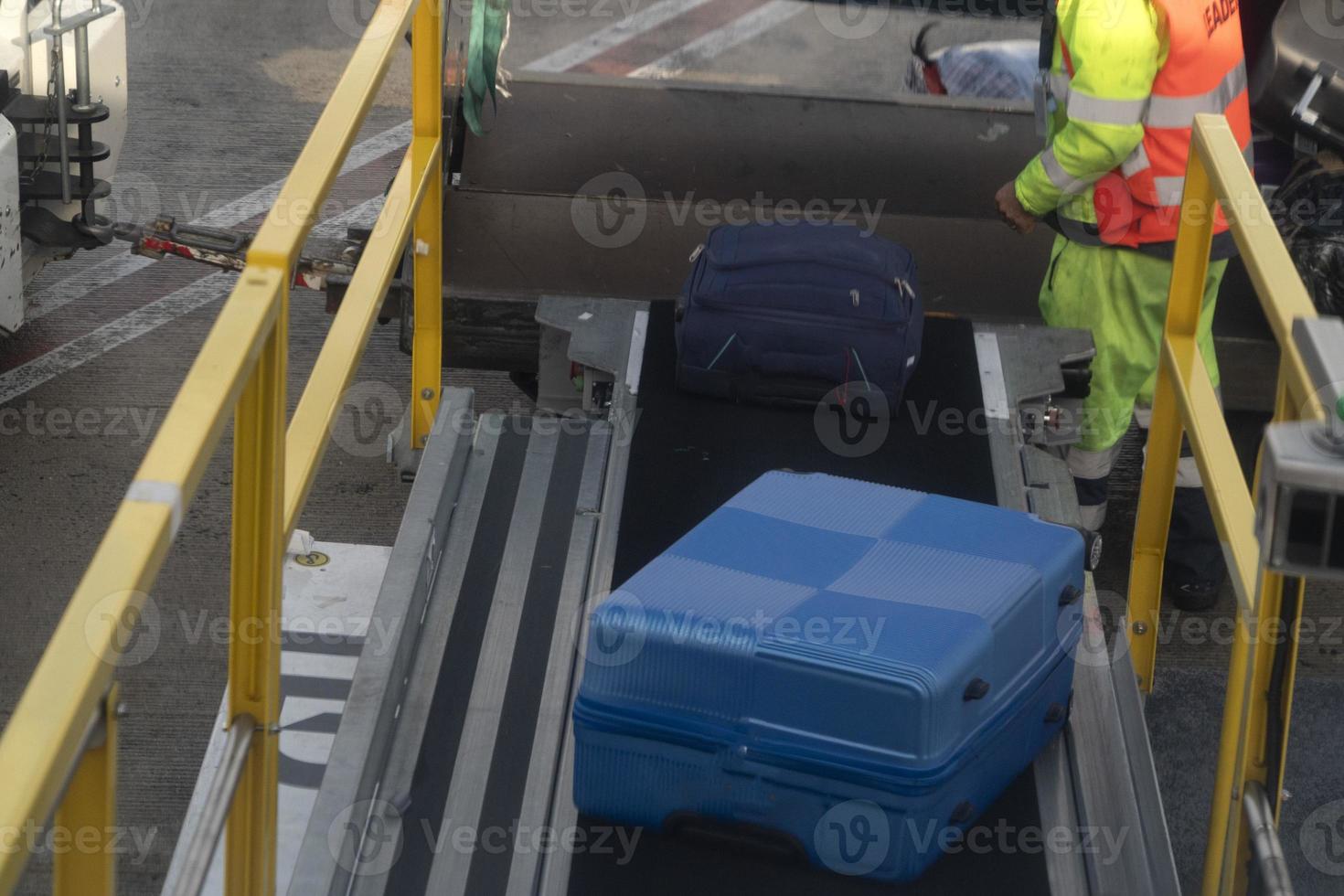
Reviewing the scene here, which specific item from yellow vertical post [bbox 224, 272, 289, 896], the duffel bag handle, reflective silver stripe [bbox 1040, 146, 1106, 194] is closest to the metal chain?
the duffel bag handle

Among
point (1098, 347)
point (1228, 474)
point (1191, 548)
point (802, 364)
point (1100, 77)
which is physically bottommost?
point (1191, 548)

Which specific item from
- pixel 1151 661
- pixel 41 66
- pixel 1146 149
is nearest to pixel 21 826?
pixel 1151 661

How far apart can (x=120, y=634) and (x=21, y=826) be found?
21cm

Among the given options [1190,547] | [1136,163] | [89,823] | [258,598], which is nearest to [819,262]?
[1136,163]

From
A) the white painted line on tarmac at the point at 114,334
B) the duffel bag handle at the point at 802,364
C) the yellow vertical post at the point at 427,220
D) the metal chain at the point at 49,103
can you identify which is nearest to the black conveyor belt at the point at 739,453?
the duffel bag handle at the point at 802,364

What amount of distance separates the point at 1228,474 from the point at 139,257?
5147 millimetres

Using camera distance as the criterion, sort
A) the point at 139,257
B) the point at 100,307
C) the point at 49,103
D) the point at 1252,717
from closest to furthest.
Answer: the point at 1252,717
the point at 49,103
the point at 100,307
the point at 139,257

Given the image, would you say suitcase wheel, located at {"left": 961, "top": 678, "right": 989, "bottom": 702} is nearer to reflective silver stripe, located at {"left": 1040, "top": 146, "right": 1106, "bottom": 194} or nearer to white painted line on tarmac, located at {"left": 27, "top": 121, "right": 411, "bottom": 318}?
reflective silver stripe, located at {"left": 1040, "top": 146, "right": 1106, "bottom": 194}

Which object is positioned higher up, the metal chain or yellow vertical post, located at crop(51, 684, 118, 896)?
yellow vertical post, located at crop(51, 684, 118, 896)

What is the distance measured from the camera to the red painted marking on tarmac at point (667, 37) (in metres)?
8.59

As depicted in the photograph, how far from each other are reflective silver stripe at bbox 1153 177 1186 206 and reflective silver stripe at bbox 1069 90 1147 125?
0.60 feet

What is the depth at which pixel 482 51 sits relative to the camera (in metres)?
4.75

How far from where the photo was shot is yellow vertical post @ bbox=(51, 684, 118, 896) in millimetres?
1346

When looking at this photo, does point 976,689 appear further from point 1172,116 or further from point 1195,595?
point 1195,595
